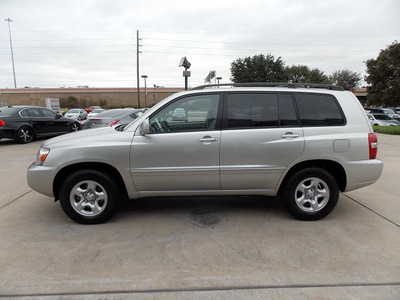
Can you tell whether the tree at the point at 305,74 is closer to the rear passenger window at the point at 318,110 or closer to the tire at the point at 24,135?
the tire at the point at 24,135

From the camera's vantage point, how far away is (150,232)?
3416 millimetres

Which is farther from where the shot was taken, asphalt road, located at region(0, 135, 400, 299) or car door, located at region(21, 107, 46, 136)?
car door, located at region(21, 107, 46, 136)

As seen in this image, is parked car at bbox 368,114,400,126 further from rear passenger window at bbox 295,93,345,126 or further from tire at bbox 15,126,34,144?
tire at bbox 15,126,34,144

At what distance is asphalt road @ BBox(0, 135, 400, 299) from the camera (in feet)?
7.90

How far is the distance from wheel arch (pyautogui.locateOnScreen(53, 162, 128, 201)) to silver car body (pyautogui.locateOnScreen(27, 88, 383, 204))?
15 millimetres

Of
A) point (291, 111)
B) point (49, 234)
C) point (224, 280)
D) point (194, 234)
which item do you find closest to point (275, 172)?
point (291, 111)

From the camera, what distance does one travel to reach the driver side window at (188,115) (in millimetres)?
3607

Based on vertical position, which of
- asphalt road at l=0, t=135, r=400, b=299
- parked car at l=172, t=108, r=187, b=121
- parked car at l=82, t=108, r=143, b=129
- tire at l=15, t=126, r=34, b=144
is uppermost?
parked car at l=172, t=108, r=187, b=121

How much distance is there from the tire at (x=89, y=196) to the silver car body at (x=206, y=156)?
0.16m

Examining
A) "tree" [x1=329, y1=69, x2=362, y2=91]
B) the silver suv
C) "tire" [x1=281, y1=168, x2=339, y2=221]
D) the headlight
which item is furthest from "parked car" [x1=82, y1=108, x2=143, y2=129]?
"tree" [x1=329, y1=69, x2=362, y2=91]

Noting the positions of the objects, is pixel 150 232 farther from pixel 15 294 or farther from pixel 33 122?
pixel 33 122

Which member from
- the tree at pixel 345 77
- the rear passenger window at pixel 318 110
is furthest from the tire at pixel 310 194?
the tree at pixel 345 77

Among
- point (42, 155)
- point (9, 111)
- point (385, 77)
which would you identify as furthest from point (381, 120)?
point (42, 155)

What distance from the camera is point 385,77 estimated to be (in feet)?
107
